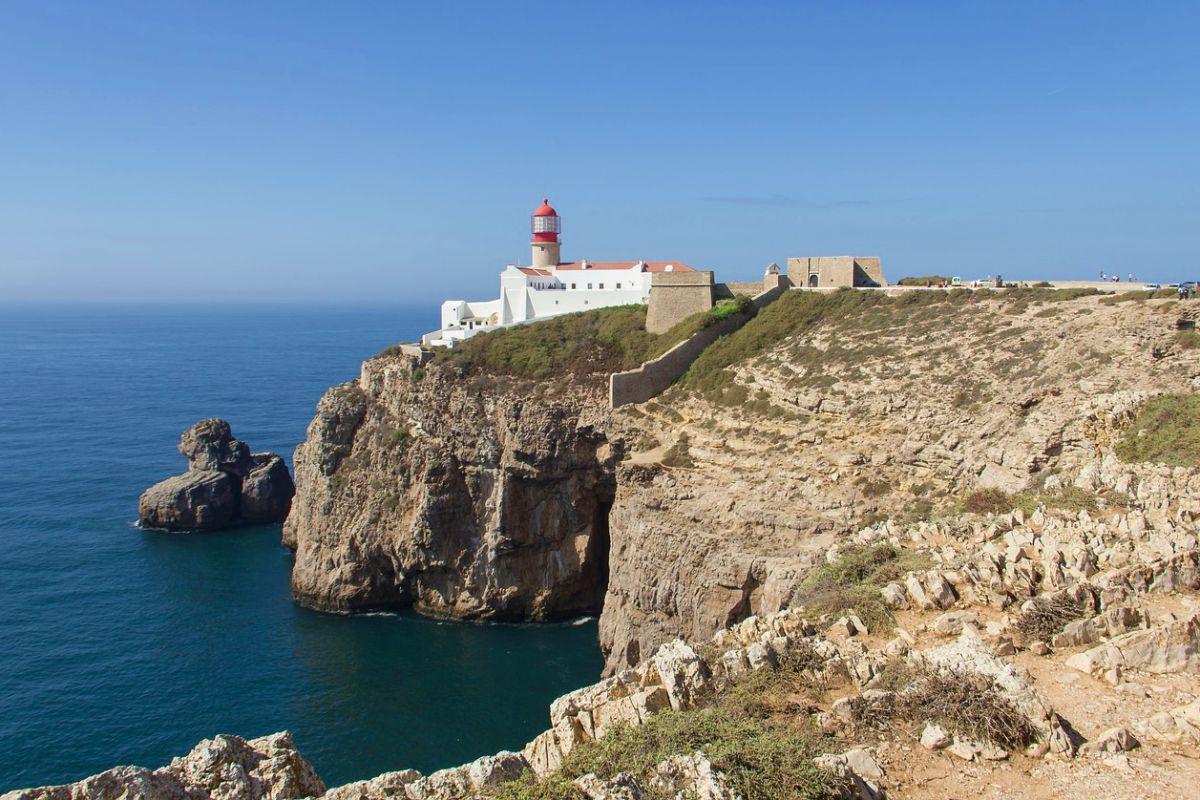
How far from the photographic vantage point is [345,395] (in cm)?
4519

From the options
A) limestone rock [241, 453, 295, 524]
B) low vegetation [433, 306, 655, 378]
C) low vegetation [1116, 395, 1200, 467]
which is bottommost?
limestone rock [241, 453, 295, 524]

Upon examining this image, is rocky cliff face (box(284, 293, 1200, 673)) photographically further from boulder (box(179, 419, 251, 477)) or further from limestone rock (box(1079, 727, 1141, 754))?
limestone rock (box(1079, 727, 1141, 754))

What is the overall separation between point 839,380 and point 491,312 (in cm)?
2896

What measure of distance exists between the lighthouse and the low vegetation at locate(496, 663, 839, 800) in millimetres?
48272

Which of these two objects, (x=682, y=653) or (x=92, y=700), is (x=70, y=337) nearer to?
(x=92, y=700)

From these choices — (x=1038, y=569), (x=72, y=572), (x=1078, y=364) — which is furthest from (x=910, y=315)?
(x=72, y=572)

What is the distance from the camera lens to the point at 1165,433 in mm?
20312

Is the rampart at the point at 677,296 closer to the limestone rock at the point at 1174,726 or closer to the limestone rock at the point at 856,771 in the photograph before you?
the limestone rock at the point at 1174,726

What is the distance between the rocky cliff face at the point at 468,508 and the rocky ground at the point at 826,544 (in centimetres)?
14

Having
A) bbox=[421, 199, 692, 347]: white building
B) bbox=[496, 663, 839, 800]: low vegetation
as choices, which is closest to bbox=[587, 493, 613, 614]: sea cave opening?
bbox=[421, 199, 692, 347]: white building

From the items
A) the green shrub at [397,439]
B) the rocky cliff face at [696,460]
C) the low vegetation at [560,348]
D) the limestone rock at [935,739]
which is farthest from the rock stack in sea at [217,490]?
the limestone rock at [935,739]

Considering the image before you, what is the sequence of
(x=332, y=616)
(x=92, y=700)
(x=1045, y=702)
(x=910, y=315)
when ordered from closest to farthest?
(x=1045, y=702) < (x=92, y=700) < (x=910, y=315) < (x=332, y=616)

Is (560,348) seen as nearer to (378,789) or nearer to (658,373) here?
(658,373)

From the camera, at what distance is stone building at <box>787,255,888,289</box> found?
4434 cm
